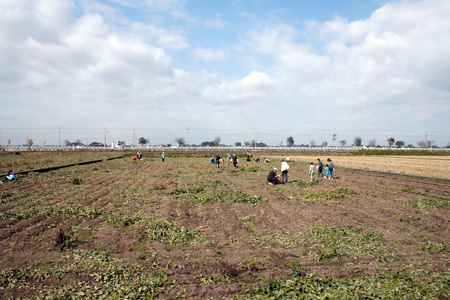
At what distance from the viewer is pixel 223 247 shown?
385 inches

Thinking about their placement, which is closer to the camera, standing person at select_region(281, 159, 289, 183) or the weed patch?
the weed patch

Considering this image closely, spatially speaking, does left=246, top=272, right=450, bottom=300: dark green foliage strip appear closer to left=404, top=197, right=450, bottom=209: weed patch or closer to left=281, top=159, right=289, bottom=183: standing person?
left=404, top=197, right=450, bottom=209: weed patch

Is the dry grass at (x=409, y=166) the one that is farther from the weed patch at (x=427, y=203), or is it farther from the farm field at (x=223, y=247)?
the farm field at (x=223, y=247)

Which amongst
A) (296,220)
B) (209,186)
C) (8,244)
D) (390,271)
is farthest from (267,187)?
(8,244)

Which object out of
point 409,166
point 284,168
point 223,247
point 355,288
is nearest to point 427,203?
point 284,168

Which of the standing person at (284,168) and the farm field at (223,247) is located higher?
the standing person at (284,168)

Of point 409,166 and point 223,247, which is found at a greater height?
point 409,166

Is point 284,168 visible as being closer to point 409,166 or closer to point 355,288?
point 355,288

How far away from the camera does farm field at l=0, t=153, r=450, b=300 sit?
6773mm

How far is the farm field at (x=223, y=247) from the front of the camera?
6773 mm

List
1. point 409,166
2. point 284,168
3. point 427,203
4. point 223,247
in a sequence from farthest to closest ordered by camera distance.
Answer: point 409,166, point 284,168, point 427,203, point 223,247

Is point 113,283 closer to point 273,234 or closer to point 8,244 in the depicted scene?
point 8,244

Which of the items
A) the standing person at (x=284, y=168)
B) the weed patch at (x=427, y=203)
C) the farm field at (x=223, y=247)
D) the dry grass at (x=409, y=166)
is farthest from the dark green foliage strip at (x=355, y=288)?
the dry grass at (x=409, y=166)

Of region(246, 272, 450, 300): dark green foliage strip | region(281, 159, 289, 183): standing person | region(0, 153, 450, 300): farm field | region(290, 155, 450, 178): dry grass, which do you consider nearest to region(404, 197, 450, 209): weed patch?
region(0, 153, 450, 300): farm field
